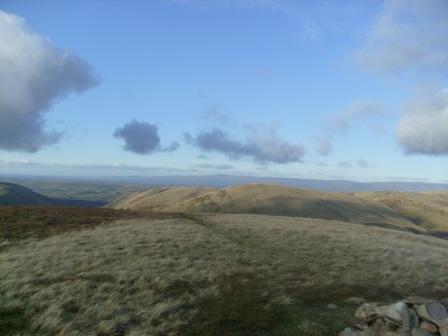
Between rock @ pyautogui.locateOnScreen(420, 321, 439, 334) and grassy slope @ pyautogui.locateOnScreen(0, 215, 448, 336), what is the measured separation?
11.4ft

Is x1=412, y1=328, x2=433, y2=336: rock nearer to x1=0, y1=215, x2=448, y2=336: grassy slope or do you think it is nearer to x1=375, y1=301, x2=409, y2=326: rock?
x1=375, y1=301, x2=409, y2=326: rock

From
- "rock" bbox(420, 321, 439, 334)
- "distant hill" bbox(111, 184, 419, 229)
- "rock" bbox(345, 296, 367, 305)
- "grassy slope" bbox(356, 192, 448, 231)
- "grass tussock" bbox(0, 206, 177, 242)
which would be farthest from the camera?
"grassy slope" bbox(356, 192, 448, 231)

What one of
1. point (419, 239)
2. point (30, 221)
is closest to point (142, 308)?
point (30, 221)

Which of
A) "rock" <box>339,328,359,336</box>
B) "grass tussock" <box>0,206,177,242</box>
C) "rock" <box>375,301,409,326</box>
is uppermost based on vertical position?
"grass tussock" <box>0,206,177,242</box>

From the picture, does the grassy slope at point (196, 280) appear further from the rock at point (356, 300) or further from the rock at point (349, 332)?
the rock at point (349, 332)

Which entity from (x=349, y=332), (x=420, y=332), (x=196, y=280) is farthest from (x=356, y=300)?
(x=196, y=280)

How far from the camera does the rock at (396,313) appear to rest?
1592cm

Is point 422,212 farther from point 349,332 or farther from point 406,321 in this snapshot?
point 349,332

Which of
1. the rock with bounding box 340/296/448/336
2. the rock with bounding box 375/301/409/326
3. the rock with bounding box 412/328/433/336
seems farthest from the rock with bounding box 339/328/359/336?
the rock with bounding box 412/328/433/336

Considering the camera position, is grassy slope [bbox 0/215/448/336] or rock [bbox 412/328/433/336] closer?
rock [bbox 412/328/433/336]

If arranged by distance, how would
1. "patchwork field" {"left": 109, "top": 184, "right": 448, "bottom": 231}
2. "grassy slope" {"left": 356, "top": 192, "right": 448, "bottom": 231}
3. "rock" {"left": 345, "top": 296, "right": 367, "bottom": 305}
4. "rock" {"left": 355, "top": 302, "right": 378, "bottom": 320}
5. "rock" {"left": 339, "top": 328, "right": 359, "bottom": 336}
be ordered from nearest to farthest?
"rock" {"left": 339, "top": 328, "right": 359, "bottom": 336}, "rock" {"left": 355, "top": 302, "right": 378, "bottom": 320}, "rock" {"left": 345, "top": 296, "right": 367, "bottom": 305}, "patchwork field" {"left": 109, "top": 184, "right": 448, "bottom": 231}, "grassy slope" {"left": 356, "top": 192, "right": 448, "bottom": 231}

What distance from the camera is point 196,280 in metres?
23.4

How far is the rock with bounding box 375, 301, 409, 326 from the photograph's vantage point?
15.9 m

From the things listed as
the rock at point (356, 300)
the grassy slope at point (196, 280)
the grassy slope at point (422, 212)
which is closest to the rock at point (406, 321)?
the grassy slope at point (196, 280)
